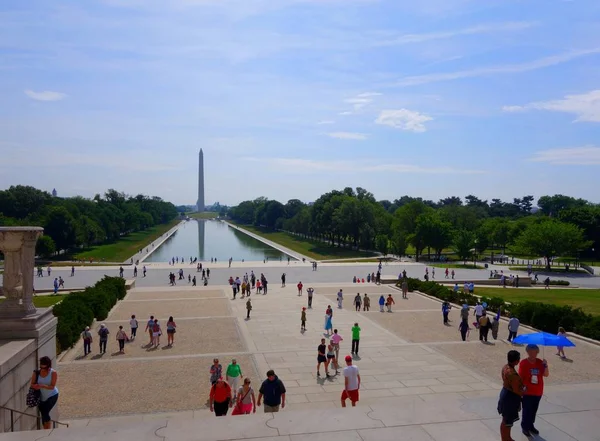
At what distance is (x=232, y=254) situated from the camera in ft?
254

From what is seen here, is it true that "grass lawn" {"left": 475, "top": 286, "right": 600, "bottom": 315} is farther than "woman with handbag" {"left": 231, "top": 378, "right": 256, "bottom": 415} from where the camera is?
Yes

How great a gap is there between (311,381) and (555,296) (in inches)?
1109

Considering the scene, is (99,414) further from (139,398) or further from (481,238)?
(481,238)

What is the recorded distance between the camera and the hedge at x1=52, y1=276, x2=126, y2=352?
17.4 metres

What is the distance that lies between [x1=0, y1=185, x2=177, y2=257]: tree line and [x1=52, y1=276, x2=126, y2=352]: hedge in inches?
1518

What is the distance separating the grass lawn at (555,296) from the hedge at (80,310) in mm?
24242

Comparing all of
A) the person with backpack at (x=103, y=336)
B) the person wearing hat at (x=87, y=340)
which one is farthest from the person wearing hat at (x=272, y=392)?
the person wearing hat at (x=87, y=340)

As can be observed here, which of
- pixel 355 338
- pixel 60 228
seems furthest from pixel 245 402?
pixel 60 228

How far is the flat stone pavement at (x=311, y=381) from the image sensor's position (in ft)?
23.6

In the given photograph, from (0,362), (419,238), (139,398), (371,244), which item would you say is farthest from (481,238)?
(0,362)

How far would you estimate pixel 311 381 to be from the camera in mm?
14086

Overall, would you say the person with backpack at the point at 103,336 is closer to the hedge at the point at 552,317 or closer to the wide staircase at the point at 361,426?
the wide staircase at the point at 361,426

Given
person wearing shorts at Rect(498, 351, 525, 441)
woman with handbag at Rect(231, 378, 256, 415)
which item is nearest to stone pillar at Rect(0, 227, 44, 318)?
woman with handbag at Rect(231, 378, 256, 415)

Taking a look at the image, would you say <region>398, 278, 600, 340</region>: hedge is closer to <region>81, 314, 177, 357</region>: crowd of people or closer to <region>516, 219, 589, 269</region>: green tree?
<region>81, 314, 177, 357</region>: crowd of people
